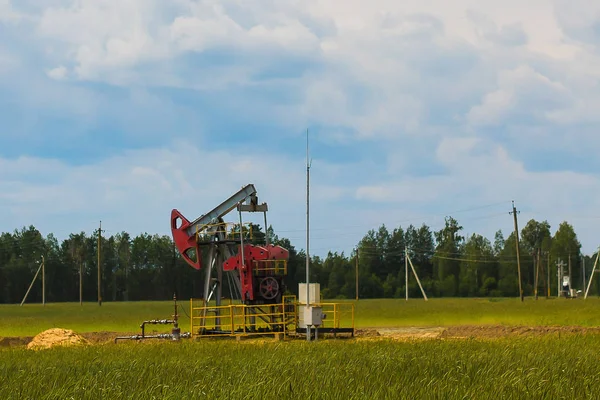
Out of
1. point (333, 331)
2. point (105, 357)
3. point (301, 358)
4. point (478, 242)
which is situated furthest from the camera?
point (478, 242)

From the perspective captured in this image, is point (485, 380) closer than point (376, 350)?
Yes

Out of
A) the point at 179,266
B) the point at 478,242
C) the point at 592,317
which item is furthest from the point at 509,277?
the point at 592,317

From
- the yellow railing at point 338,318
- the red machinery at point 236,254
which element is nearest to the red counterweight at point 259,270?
the red machinery at point 236,254

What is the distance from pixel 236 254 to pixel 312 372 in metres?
18.0

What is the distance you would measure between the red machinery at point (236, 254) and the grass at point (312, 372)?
9118mm

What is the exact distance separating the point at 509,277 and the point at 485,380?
13832 cm

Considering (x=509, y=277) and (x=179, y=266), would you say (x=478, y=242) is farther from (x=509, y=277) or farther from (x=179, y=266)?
(x=179, y=266)

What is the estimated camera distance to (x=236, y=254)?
105ft

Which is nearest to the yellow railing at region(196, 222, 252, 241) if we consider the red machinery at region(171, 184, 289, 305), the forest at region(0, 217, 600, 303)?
the red machinery at region(171, 184, 289, 305)

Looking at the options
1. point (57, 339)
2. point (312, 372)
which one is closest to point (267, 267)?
point (57, 339)

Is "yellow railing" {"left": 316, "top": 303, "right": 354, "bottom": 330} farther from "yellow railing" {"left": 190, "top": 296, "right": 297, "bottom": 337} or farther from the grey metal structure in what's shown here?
the grey metal structure

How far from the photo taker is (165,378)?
47.3 feet

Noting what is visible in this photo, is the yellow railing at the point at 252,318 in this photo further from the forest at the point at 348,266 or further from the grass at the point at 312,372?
the forest at the point at 348,266

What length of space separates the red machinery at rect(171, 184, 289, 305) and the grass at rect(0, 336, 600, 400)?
912cm
